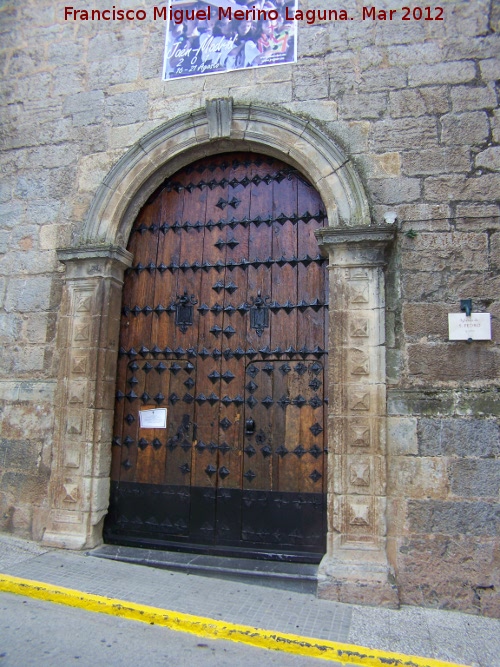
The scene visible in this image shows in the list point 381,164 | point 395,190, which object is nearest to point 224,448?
point 395,190

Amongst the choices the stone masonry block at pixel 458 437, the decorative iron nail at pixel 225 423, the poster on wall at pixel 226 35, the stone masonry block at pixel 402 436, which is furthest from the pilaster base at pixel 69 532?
the poster on wall at pixel 226 35

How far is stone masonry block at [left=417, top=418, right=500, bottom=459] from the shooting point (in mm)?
3547

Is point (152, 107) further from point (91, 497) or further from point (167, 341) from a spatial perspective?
point (91, 497)

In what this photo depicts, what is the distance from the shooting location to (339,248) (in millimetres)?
3953

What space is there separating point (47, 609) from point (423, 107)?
4.38 meters

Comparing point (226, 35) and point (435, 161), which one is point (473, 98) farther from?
point (226, 35)

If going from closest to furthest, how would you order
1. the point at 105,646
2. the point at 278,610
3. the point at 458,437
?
the point at 105,646, the point at 278,610, the point at 458,437

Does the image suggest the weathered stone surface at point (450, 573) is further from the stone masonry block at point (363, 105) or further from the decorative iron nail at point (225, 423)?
the stone masonry block at point (363, 105)

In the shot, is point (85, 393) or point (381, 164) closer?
point (381, 164)

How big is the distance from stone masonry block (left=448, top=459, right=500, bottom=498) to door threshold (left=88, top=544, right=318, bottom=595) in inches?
46.4

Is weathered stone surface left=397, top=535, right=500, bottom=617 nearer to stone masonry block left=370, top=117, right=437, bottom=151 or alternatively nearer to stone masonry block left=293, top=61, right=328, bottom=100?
stone masonry block left=370, top=117, right=437, bottom=151

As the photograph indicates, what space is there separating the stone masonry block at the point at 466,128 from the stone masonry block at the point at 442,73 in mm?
297

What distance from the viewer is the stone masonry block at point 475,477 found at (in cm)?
350

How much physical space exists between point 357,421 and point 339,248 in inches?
50.0
